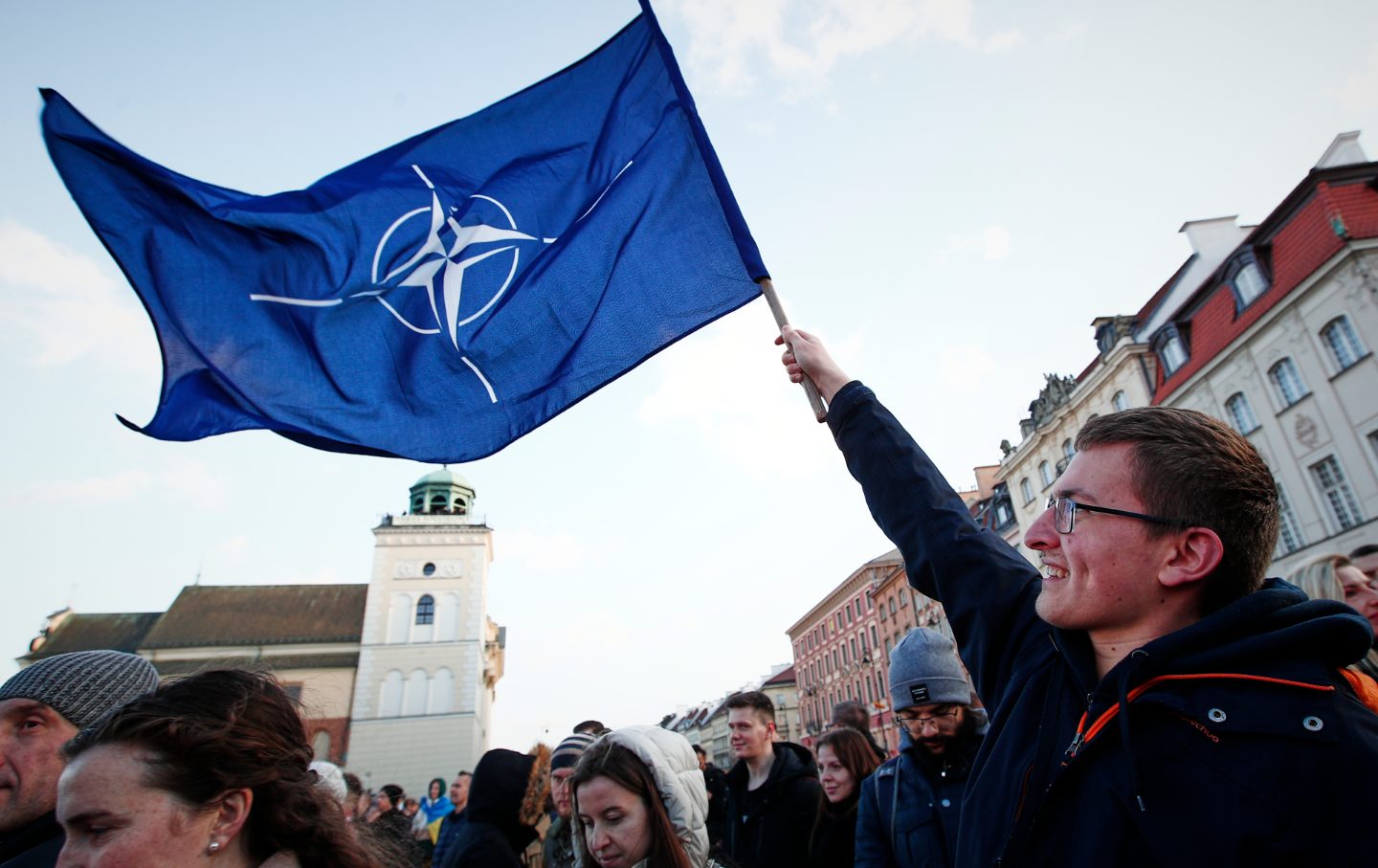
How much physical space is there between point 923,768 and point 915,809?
189 millimetres

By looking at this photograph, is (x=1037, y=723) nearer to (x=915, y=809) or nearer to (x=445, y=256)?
(x=915, y=809)

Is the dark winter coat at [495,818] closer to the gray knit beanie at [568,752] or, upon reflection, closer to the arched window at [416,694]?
the gray knit beanie at [568,752]

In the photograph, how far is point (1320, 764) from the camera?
113 centimetres

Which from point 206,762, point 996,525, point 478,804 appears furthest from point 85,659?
point 996,525

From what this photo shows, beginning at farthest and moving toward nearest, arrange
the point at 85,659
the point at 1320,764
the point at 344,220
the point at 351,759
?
the point at 351,759, the point at 344,220, the point at 85,659, the point at 1320,764

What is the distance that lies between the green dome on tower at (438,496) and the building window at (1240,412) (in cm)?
4525

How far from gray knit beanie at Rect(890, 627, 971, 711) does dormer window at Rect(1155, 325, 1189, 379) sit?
24462 mm

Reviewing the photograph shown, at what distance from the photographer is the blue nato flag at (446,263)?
3.76 metres

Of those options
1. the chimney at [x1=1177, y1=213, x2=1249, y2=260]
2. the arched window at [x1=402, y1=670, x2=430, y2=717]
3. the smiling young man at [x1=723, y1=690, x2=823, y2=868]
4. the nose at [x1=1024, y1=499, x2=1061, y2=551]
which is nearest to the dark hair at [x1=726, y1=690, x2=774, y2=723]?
the smiling young man at [x1=723, y1=690, x2=823, y2=868]

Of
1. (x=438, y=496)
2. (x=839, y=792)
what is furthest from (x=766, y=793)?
(x=438, y=496)

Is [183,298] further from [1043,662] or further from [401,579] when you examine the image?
[401,579]

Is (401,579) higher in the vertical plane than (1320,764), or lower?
higher

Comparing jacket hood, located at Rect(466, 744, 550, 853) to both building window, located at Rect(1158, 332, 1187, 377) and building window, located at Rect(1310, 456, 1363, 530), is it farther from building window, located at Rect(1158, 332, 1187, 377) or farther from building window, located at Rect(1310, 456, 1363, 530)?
building window, located at Rect(1158, 332, 1187, 377)

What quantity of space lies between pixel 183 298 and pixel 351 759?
49975mm
